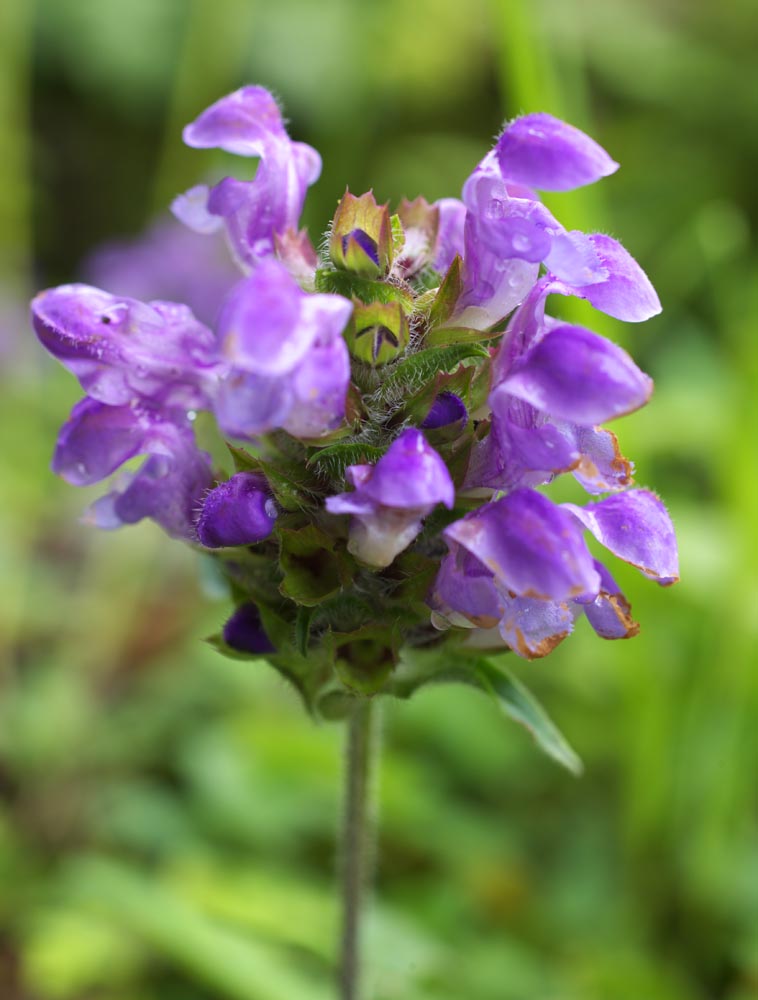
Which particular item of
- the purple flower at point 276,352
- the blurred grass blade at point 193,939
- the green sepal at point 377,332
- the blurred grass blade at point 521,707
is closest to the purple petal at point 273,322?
the purple flower at point 276,352

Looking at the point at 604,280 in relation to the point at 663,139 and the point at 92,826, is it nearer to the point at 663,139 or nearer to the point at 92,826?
the point at 92,826

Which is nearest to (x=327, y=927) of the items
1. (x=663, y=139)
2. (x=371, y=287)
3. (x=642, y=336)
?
(x=371, y=287)

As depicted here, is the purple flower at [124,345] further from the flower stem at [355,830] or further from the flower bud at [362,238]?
the flower stem at [355,830]

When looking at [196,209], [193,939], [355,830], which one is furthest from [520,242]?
[193,939]

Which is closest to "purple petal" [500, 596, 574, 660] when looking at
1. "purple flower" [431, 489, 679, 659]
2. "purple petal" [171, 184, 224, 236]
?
"purple flower" [431, 489, 679, 659]

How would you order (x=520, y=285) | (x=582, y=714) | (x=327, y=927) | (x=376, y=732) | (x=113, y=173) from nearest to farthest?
1. (x=520, y=285)
2. (x=376, y=732)
3. (x=327, y=927)
4. (x=582, y=714)
5. (x=113, y=173)
